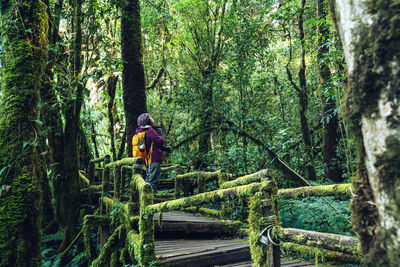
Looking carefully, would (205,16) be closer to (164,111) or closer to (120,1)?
(164,111)

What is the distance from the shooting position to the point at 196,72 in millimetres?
12227

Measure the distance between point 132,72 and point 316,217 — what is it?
21.2ft

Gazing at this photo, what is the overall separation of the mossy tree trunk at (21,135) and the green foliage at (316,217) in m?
5.10

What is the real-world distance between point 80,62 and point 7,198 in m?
5.29

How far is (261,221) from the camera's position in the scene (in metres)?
2.73

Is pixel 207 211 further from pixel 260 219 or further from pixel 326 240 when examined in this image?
pixel 326 240

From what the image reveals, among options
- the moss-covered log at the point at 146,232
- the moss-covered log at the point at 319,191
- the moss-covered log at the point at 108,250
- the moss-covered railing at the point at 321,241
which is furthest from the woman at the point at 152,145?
the moss-covered railing at the point at 321,241

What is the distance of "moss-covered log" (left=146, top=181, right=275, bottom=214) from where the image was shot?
279 cm

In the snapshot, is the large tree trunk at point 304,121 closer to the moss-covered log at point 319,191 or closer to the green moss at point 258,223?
the moss-covered log at point 319,191

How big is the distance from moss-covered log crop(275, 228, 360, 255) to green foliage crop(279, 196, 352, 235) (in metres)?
3.86

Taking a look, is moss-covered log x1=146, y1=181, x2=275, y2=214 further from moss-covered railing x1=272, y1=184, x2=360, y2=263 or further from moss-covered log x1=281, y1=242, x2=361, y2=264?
moss-covered log x1=281, y1=242, x2=361, y2=264

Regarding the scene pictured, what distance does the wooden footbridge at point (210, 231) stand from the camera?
2.59 m

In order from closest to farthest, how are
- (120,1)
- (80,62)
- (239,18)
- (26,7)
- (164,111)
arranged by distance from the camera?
(26,7) < (120,1) < (80,62) < (239,18) < (164,111)

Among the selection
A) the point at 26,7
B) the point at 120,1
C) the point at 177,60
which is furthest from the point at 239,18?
the point at 26,7
